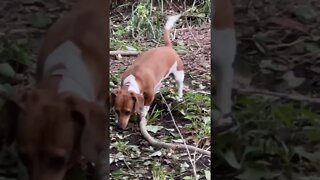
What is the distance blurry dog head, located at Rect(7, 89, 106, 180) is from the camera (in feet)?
4.58

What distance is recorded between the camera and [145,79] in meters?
3.05

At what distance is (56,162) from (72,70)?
0.18 m

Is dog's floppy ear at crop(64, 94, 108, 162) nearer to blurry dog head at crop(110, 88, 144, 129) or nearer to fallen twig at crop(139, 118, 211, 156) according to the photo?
fallen twig at crop(139, 118, 211, 156)

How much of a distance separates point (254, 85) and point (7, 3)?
0.50 m

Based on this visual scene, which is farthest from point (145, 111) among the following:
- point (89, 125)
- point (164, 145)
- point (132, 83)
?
point (89, 125)

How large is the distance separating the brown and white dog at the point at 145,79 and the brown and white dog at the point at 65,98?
3.91 feet

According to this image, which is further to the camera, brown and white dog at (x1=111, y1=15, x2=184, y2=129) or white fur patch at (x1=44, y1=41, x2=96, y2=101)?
brown and white dog at (x1=111, y1=15, x2=184, y2=129)

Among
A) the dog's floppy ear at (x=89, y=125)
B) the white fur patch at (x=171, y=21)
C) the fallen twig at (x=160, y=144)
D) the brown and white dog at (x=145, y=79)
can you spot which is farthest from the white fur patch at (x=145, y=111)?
the dog's floppy ear at (x=89, y=125)

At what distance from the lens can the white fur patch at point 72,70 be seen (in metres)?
1.41

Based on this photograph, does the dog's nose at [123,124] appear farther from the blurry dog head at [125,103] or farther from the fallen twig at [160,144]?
the fallen twig at [160,144]

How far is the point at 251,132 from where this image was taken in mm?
1427

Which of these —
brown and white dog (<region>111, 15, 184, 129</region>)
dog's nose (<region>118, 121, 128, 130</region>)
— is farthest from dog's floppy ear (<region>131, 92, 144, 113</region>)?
dog's nose (<region>118, 121, 128, 130</region>)

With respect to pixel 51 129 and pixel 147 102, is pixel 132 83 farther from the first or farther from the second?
pixel 51 129

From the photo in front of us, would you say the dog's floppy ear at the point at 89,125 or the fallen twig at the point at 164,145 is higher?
the dog's floppy ear at the point at 89,125
